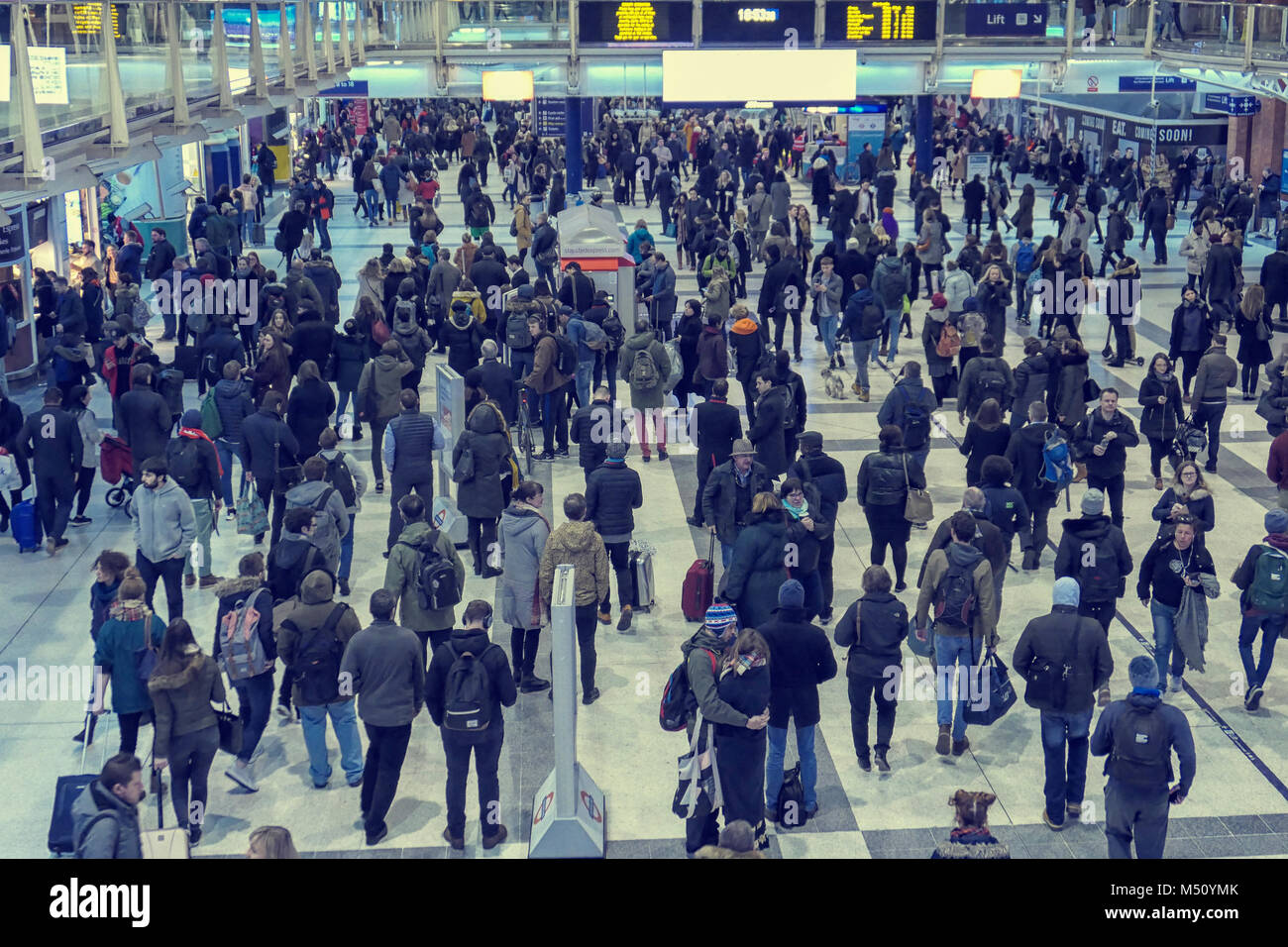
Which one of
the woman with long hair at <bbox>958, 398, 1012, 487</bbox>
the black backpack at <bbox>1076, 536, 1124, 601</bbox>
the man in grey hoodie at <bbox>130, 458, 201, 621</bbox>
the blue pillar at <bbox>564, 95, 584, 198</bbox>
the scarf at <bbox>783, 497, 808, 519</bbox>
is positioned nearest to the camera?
the black backpack at <bbox>1076, 536, 1124, 601</bbox>

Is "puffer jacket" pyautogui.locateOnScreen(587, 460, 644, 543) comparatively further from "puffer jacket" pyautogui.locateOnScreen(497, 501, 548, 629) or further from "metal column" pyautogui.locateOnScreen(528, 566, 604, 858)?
"metal column" pyautogui.locateOnScreen(528, 566, 604, 858)

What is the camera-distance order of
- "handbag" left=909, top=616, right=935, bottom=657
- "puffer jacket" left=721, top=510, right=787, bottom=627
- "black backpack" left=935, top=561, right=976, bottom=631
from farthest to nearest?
"puffer jacket" left=721, top=510, right=787, bottom=627
"handbag" left=909, top=616, right=935, bottom=657
"black backpack" left=935, top=561, right=976, bottom=631

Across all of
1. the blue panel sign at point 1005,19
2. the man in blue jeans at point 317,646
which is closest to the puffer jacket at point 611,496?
the man in blue jeans at point 317,646

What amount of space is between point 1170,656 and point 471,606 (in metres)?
5.05

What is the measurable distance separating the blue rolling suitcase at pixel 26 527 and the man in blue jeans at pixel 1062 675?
842 centimetres

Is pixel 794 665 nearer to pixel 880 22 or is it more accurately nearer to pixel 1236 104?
pixel 880 22

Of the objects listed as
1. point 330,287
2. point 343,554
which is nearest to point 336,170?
point 330,287

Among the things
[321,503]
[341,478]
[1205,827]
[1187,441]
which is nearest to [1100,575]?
[1205,827]

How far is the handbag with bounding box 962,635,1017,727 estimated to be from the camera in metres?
9.16

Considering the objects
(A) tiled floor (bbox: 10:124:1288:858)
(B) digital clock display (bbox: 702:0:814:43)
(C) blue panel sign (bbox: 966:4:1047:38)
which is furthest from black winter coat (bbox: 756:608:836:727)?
(C) blue panel sign (bbox: 966:4:1047:38)

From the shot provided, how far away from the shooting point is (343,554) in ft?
38.7

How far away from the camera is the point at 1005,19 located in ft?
91.3

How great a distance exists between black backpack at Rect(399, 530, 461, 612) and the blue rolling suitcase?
4950 millimetres

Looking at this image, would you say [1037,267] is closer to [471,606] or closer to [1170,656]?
[1170,656]
